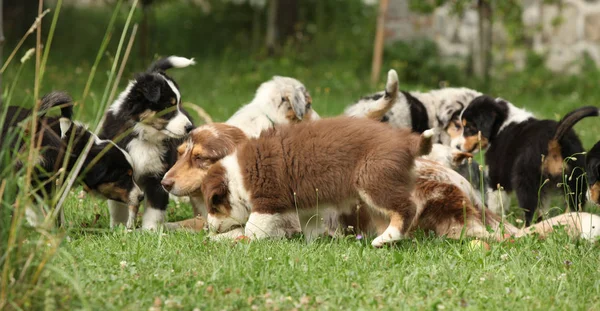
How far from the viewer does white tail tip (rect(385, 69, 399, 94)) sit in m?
6.97

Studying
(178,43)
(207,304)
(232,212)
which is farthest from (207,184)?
(178,43)

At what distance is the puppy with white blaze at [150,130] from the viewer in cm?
619

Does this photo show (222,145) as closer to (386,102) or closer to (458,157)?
(386,102)

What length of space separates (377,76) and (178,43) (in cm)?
502

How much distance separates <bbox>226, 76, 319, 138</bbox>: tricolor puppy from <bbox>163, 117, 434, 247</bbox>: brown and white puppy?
4.53 feet

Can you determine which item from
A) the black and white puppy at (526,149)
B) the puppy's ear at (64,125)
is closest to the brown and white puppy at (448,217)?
the black and white puppy at (526,149)

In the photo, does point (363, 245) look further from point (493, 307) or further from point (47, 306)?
point (47, 306)

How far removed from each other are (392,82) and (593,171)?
1.87 m

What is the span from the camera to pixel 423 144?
17.0ft

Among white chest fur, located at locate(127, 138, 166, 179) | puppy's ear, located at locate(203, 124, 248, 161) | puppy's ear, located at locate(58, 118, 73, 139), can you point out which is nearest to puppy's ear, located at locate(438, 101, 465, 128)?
puppy's ear, located at locate(203, 124, 248, 161)

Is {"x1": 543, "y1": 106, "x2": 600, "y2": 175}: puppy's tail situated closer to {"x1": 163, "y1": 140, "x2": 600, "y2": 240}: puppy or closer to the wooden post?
{"x1": 163, "y1": 140, "x2": 600, "y2": 240}: puppy

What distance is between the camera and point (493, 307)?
427cm

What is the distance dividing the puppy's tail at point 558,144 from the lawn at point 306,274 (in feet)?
3.63

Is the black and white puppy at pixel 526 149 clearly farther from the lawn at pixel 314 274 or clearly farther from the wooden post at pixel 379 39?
the wooden post at pixel 379 39
